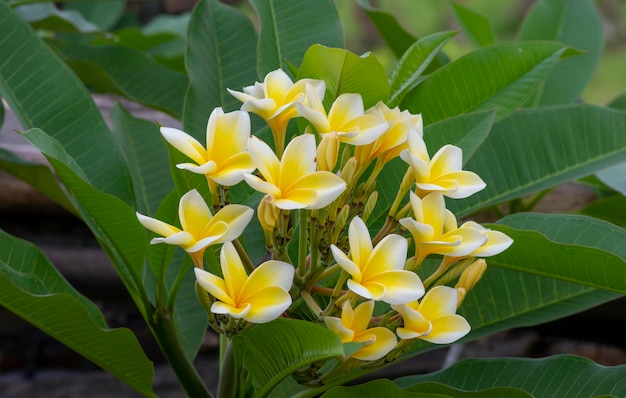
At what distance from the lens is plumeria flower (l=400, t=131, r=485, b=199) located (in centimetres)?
53

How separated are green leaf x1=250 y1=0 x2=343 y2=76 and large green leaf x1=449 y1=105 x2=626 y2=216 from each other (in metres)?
0.21

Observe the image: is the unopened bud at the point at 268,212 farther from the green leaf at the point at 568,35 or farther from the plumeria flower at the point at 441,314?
the green leaf at the point at 568,35

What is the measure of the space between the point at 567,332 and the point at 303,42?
0.84 m

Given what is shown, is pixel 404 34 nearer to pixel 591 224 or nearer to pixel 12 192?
pixel 591 224

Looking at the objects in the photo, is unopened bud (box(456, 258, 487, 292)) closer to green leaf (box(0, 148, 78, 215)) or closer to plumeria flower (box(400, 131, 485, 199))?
plumeria flower (box(400, 131, 485, 199))

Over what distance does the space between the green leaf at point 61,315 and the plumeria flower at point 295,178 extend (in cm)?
21

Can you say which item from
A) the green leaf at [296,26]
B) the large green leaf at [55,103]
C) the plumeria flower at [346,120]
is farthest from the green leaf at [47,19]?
the plumeria flower at [346,120]

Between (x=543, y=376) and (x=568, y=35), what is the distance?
0.69 m

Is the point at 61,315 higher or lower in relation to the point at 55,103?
lower

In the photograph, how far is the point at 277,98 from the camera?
0.57 m

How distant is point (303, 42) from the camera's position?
0.79 meters

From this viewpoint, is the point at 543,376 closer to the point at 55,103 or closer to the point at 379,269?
the point at 379,269

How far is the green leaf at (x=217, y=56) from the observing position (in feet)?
2.63

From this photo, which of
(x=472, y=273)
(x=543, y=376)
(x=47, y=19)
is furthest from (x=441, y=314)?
(x=47, y=19)
